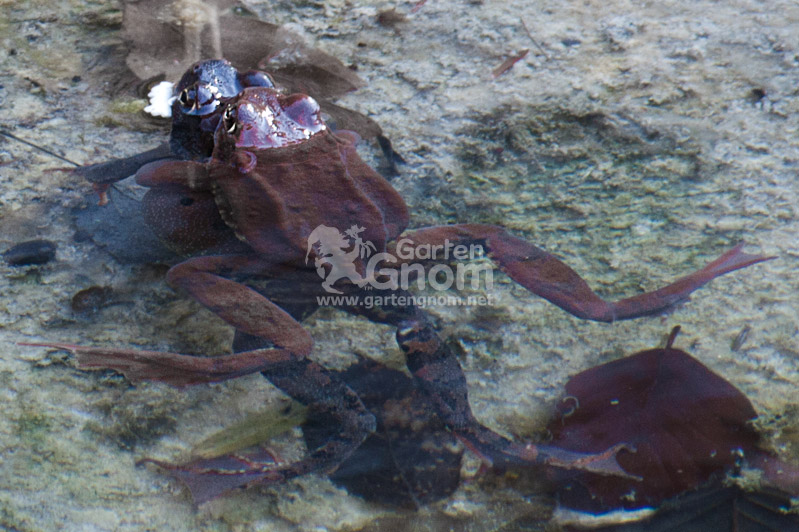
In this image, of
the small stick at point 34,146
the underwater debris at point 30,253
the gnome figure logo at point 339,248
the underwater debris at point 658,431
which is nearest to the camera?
the underwater debris at point 658,431

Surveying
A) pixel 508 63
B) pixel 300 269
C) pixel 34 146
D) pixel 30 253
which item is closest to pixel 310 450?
pixel 300 269

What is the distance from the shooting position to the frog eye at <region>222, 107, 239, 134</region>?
A: 222 cm

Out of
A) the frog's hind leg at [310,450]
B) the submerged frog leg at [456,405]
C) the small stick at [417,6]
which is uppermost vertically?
the small stick at [417,6]

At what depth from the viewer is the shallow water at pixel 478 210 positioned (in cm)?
194

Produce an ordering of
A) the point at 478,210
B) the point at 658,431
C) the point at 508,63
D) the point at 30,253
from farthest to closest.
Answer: the point at 508,63, the point at 478,210, the point at 30,253, the point at 658,431

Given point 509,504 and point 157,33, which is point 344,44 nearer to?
point 157,33

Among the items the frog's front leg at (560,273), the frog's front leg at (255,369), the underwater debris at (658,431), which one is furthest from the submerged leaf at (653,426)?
the frog's front leg at (255,369)

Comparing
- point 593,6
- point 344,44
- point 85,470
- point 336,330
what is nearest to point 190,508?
point 85,470

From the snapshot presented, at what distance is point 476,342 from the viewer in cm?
223

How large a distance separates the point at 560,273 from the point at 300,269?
0.91 meters

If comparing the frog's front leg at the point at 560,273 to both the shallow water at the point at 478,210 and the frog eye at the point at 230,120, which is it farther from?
the frog eye at the point at 230,120

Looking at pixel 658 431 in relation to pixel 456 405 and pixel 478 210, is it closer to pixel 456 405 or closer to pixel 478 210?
pixel 456 405

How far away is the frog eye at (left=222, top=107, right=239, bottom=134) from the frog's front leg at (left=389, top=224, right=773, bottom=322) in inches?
28.1

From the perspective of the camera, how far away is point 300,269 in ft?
7.14
